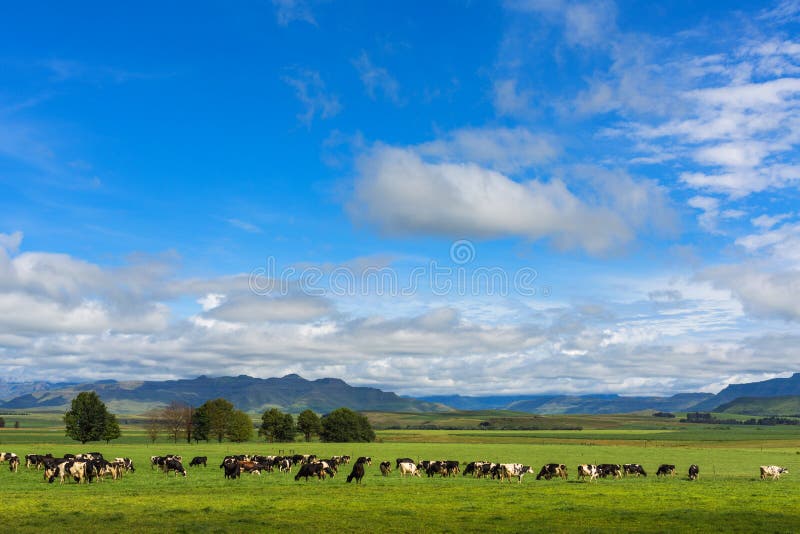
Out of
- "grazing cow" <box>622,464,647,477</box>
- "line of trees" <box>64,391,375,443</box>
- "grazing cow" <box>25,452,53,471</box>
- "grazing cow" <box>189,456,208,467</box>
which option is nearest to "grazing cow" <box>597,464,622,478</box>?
"grazing cow" <box>622,464,647,477</box>

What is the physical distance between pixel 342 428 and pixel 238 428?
74.9 ft

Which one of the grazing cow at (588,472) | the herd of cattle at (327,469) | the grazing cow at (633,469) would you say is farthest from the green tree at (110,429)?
the grazing cow at (633,469)

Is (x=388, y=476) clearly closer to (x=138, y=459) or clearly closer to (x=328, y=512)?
(x=328, y=512)

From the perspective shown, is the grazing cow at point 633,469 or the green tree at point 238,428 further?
the green tree at point 238,428

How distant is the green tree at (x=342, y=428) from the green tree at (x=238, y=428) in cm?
1673

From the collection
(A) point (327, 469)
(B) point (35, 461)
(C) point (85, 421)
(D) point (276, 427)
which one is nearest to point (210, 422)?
(D) point (276, 427)

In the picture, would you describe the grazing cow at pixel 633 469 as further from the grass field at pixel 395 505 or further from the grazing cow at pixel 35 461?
the grazing cow at pixel 35 461

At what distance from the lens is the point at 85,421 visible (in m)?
121

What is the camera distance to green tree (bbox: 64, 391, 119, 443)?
120750 millimetres

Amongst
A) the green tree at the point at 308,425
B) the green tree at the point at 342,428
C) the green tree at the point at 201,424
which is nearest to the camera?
the green tree at the point at 201,424

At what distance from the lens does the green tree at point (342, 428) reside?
14362cm

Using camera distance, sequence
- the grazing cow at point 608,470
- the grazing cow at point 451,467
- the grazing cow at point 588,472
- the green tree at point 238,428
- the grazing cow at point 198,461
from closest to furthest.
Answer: the grazing cow at point 588,472 → the grazing cow at point 608,470 → the grazing cow at point 451,467 → the grazing cow at point 198,461 → the green tree at point 238,428

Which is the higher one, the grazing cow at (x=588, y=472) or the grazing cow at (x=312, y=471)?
the grazing cow at (x=312, y=471)

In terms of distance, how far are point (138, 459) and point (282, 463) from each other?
26.0 m
